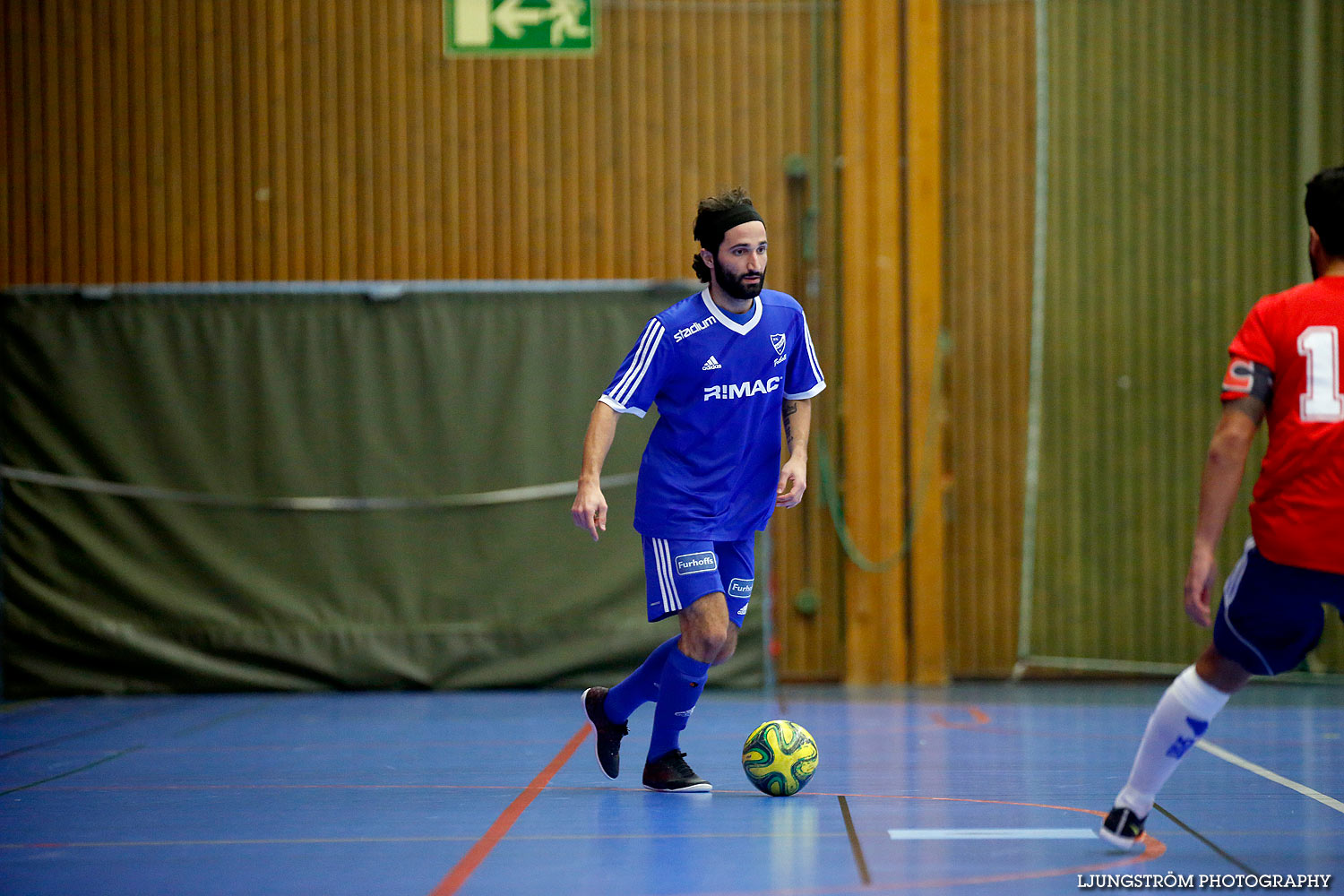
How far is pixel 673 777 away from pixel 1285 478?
92.1 inches

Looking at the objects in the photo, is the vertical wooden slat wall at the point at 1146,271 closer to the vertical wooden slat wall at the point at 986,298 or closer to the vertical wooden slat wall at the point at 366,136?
the vertical wooden slat wall at the point at 986,298

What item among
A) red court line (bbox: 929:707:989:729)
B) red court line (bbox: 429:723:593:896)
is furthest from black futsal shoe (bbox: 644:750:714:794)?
red court line (bbox: 929:707:989:729)

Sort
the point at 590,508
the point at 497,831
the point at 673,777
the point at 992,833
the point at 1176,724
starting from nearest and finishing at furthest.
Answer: the point at 1176,724, the point at 992,833, the point at 497,831, the point at 590,508, the point at 673,777

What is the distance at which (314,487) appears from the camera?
916 cm

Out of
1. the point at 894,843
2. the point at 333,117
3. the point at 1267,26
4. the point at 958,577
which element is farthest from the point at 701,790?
the point at 1267,26

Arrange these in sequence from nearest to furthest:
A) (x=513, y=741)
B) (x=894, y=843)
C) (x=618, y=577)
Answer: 1. (x=894, y=843)
2. (x=513, y=741)
3. (x=618, y=577)

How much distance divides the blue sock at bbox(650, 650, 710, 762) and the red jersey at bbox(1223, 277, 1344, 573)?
1942 millimetres

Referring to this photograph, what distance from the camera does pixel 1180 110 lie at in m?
9.35

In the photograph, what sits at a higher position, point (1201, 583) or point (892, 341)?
point (892, 341)

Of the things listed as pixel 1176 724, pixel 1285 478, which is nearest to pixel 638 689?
pixel 1176 724

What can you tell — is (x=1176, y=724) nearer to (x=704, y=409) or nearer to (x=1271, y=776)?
(x=704, y=409)

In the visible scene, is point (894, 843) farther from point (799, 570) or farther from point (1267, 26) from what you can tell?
point (1267, 26)

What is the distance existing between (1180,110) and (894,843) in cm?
715

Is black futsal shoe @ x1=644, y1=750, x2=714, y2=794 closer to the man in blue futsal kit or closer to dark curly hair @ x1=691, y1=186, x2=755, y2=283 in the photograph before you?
the man in blue futsal kit
